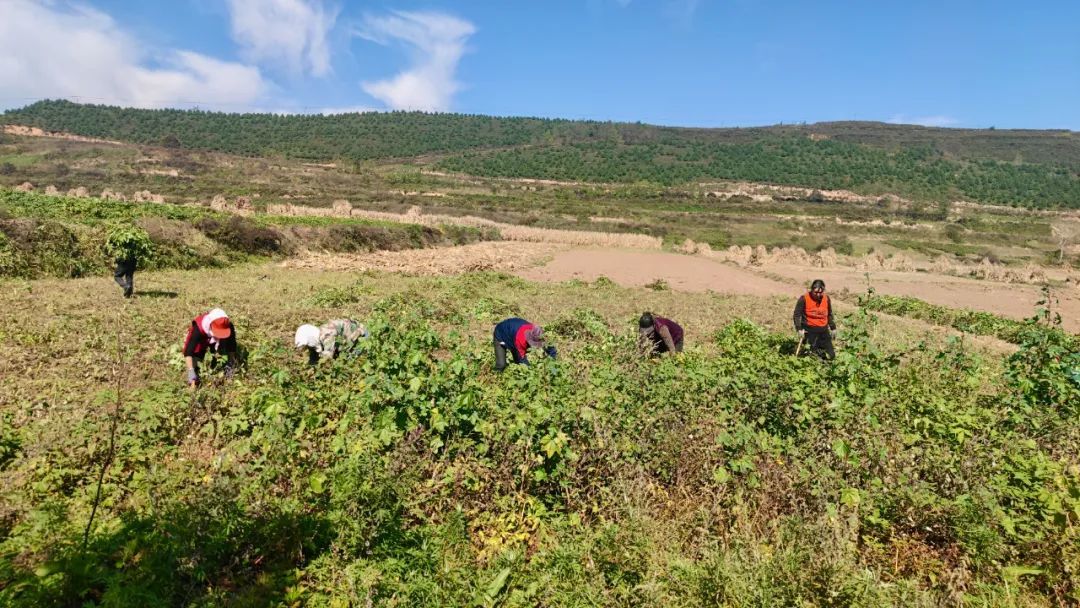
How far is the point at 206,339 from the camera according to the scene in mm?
6605

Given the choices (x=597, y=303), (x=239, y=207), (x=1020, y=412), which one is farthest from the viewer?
(x=239, y=207)

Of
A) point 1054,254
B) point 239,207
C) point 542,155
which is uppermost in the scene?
point 542,155

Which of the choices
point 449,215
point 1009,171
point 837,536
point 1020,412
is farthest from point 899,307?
point 1009,171

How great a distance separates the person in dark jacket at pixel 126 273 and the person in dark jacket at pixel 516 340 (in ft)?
30.0

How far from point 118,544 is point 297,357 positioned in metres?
4.00

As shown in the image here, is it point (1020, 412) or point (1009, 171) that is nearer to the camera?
point (1020, 412)

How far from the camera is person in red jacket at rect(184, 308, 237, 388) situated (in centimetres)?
649

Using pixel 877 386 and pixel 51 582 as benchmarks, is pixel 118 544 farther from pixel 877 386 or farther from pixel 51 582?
pixel 877 386

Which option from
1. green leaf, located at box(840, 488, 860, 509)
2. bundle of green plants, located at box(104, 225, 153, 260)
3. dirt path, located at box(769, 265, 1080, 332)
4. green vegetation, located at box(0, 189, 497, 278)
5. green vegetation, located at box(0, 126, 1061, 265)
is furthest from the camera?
green vegetation, located at box(0, 126, 1061, 265)

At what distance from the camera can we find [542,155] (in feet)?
448

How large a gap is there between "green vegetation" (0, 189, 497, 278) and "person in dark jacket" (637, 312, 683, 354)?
10.5 metres

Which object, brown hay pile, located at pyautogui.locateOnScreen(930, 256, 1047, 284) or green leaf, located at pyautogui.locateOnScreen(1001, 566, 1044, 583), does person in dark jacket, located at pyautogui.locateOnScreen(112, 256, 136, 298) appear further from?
brown hay pile, located at pyautogui.locateOnScreen(930, 256, 1047, 284)

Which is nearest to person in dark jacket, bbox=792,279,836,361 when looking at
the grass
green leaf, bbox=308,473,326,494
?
green leaf, bbox=308,473,326,494

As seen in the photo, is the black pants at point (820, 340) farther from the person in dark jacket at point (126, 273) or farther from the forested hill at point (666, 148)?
the forested hill at point (666, 148)
